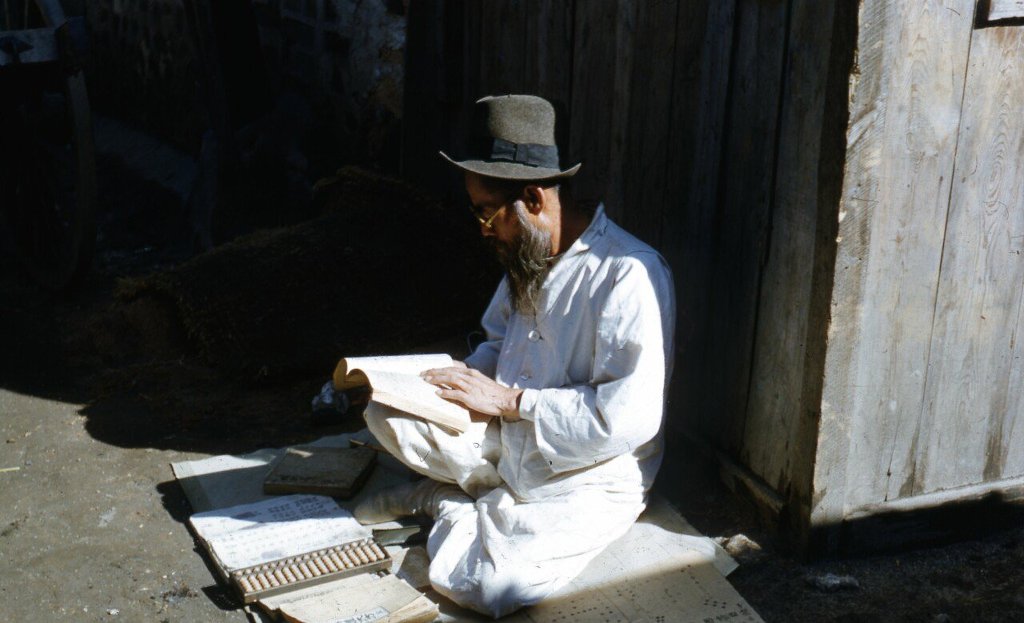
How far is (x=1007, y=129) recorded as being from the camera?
315cm

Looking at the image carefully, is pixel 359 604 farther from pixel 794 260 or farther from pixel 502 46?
pixel 502 46

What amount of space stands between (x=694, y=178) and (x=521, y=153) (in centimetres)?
70

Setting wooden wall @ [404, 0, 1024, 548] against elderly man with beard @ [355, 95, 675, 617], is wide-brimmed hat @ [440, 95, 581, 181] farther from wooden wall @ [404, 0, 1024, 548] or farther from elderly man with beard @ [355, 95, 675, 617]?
wooden wall @ [404, 0, 1024, 548]

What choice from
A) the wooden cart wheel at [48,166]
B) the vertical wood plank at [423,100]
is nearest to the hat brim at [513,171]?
the vertical wood plank at [423,100]

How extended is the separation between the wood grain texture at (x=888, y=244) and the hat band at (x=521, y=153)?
86cm

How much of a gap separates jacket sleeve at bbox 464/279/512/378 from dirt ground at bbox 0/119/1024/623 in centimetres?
74

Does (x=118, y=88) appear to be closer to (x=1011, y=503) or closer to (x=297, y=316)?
(x=297, y=316)

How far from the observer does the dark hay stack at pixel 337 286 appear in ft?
16.4

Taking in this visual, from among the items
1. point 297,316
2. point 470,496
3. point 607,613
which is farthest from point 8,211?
point 607,613

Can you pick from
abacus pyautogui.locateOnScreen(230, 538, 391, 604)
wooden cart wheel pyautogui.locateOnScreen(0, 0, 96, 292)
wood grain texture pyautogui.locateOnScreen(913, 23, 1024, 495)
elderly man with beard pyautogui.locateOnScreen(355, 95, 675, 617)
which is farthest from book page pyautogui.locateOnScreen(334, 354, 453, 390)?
wooden cart wheel pyautogui.locateOnScreen(0, 0, 96, 292)

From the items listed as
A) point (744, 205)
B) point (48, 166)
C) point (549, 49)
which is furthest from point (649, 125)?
point (48, 166)

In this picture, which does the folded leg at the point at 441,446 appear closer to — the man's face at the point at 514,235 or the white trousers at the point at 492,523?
the white trousers at the point at 492,523

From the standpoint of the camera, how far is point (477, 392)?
11.4ft

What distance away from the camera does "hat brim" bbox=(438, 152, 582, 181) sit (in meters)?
3.28
